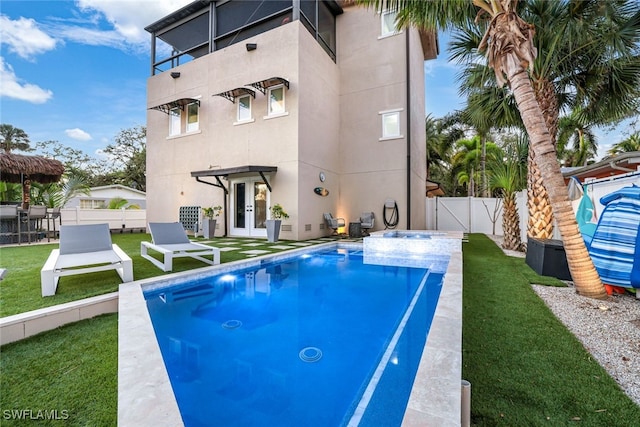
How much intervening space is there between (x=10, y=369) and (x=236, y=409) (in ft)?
5.82

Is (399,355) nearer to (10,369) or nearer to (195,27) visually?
(10,369)

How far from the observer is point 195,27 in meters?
13.3

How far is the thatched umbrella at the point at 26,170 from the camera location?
33.1 feet

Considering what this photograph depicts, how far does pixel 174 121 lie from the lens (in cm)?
1343

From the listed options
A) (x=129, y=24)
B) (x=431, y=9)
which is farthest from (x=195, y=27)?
(x=431, y=9)

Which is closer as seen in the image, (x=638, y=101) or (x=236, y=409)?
(x=236, y=409)

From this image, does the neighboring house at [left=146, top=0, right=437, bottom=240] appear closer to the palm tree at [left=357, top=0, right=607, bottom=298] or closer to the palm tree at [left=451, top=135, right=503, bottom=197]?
the palm tree at [left=357, top=0, right=607, bottom=298]

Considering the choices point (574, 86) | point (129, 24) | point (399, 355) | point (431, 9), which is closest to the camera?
point (399, 355)

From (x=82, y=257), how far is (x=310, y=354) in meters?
3.89

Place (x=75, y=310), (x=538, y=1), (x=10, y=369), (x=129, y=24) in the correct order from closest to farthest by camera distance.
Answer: (x=10, y=369) < (x=75, y=310) < (x=538, y=1) < (x=129, y=24)

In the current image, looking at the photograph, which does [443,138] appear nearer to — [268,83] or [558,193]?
[268,83]

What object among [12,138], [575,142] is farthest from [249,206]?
[12,138]

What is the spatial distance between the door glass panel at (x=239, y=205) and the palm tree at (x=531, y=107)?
866 cm

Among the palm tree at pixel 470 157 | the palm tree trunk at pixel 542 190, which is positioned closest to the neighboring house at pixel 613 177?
the palm tree trunk at pixel 542 190
